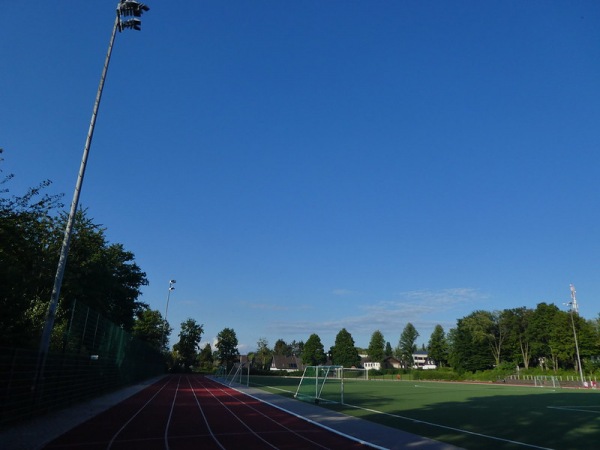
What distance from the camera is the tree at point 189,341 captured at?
88938 millimetres

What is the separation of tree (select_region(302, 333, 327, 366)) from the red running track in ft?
317

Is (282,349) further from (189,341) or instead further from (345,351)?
(189,341)

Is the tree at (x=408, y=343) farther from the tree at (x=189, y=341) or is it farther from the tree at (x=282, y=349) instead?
the tree at (x=189, y=341)

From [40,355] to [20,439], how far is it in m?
3.20

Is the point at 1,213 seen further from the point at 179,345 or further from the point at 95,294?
the point at 179,345

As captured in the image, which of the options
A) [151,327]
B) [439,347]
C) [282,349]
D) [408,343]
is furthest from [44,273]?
[282,349]

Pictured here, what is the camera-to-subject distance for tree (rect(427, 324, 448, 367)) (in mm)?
101000

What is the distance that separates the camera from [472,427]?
41.1 ft

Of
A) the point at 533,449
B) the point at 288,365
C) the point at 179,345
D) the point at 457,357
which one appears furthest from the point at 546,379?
the point at 288,365

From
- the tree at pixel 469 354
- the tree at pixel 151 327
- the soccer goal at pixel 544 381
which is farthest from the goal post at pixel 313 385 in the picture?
the tree at pixel 469 354

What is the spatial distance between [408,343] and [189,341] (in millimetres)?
76799

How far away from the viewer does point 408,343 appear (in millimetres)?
135625

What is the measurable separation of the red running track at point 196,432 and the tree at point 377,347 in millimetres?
110960

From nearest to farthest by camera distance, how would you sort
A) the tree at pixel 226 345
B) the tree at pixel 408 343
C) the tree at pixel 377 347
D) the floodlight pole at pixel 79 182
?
the floodlight pole at pixel 79 182 → the tree at pixel 226 345 → the tree at pixel 377 347 → the tree at pixel 408 343
